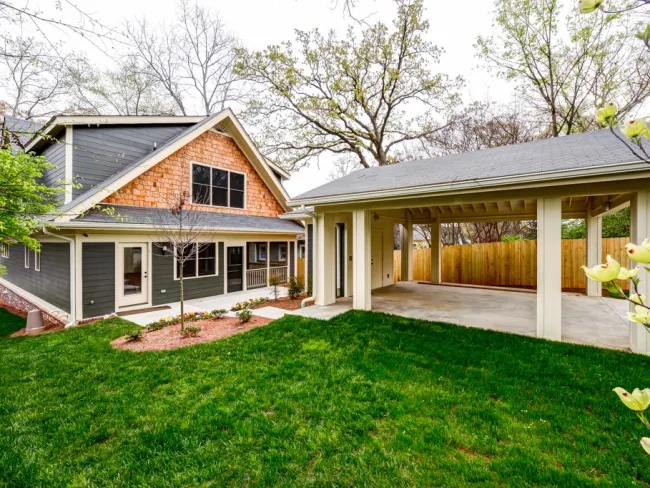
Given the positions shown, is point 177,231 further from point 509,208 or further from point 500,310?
point 509,208

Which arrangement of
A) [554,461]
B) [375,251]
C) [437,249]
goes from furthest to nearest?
1. [437,249]
2. [375,251]
3. [554,461]

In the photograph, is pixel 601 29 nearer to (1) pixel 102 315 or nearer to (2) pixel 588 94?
(2) pixel 588 94

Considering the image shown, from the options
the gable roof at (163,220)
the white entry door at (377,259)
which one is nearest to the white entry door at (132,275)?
the gable roof at (163,220)

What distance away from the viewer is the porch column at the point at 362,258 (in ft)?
22.9

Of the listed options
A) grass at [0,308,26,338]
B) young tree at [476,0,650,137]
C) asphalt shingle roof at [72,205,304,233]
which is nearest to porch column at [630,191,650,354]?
asphalt shingle roof at [72,205,304,233]

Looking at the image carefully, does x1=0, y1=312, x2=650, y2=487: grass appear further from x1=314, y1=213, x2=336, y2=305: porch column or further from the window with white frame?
the window with white frame

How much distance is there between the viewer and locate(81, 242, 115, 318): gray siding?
24.8 feet

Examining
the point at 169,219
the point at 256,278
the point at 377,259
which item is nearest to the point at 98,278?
the point at 169,219

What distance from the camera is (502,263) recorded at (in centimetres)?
1130

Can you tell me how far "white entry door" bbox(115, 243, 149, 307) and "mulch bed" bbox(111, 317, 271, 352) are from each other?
2.59 m

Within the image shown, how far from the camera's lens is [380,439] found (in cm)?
286

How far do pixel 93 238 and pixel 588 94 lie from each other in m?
18.4

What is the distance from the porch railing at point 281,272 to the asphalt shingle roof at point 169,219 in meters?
1.64

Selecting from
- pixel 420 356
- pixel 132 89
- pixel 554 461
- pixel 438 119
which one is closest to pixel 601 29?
pixel 438 119
